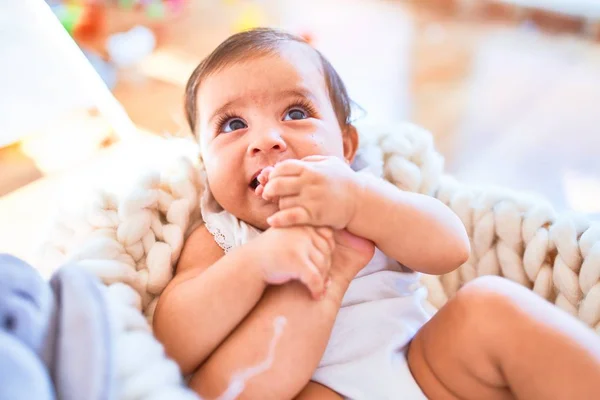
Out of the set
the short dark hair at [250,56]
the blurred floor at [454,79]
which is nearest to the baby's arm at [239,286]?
the short dark hair at [250,56]

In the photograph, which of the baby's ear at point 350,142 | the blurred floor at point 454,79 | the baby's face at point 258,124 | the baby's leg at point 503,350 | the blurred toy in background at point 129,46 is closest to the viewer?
the baby's leg at point 503,350

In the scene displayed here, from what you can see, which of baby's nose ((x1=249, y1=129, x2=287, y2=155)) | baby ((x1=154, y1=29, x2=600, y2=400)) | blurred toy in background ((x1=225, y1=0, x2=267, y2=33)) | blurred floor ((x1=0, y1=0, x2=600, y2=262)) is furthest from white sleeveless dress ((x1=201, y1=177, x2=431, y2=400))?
blurred toy in background ((x1=225, y1=0, x2=267, y2=33))

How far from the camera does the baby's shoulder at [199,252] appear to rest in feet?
2.26

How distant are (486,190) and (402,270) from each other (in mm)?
188

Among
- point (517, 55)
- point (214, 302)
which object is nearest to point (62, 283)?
point (214, 302)

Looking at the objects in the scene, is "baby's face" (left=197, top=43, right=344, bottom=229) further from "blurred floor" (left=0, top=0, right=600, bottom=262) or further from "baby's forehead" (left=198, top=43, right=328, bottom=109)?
"blurred floor" (left=0, top=0, right=600, bottom=262)

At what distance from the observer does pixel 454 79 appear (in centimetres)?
155

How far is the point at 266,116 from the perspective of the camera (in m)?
0.67

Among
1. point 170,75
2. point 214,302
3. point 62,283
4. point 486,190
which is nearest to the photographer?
point 62,283

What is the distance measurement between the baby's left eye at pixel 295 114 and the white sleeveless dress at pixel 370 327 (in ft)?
0.44

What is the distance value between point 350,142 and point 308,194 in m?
0.24

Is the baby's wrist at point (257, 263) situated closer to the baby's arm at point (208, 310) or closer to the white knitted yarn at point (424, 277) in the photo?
the baby's arm at point (208, 310)

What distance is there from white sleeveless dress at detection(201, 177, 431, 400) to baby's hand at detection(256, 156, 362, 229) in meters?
0.11

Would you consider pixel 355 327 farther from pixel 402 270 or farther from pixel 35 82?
pixel 35 82
